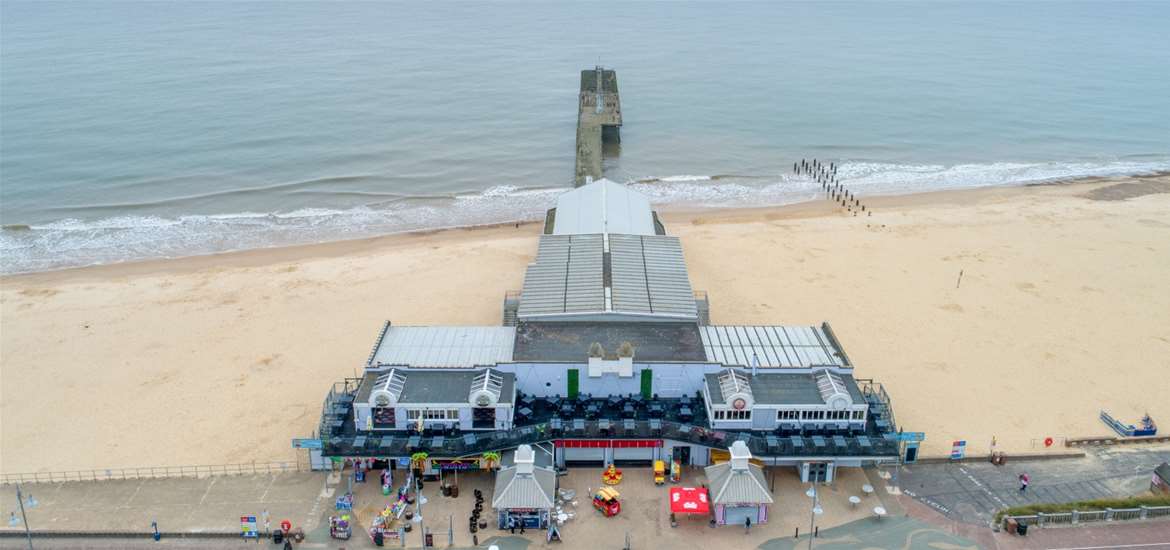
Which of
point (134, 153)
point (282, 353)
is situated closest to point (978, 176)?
point (282, 353)

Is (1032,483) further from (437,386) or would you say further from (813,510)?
(437,386)

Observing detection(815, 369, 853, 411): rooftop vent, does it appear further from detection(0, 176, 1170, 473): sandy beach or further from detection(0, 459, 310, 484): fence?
detection(0, 459, 310, 484): fence

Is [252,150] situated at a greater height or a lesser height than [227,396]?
greater

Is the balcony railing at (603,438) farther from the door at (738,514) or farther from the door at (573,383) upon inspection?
the door at (738,514)

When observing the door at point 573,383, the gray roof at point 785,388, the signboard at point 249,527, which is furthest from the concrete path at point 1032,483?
the signboard at point 249,527

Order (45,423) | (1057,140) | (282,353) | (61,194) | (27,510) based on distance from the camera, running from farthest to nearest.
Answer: (1057,140)
(61,194)
(282,353)
(45,423)
(27,510)

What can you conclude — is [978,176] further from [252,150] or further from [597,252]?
[252,150]
